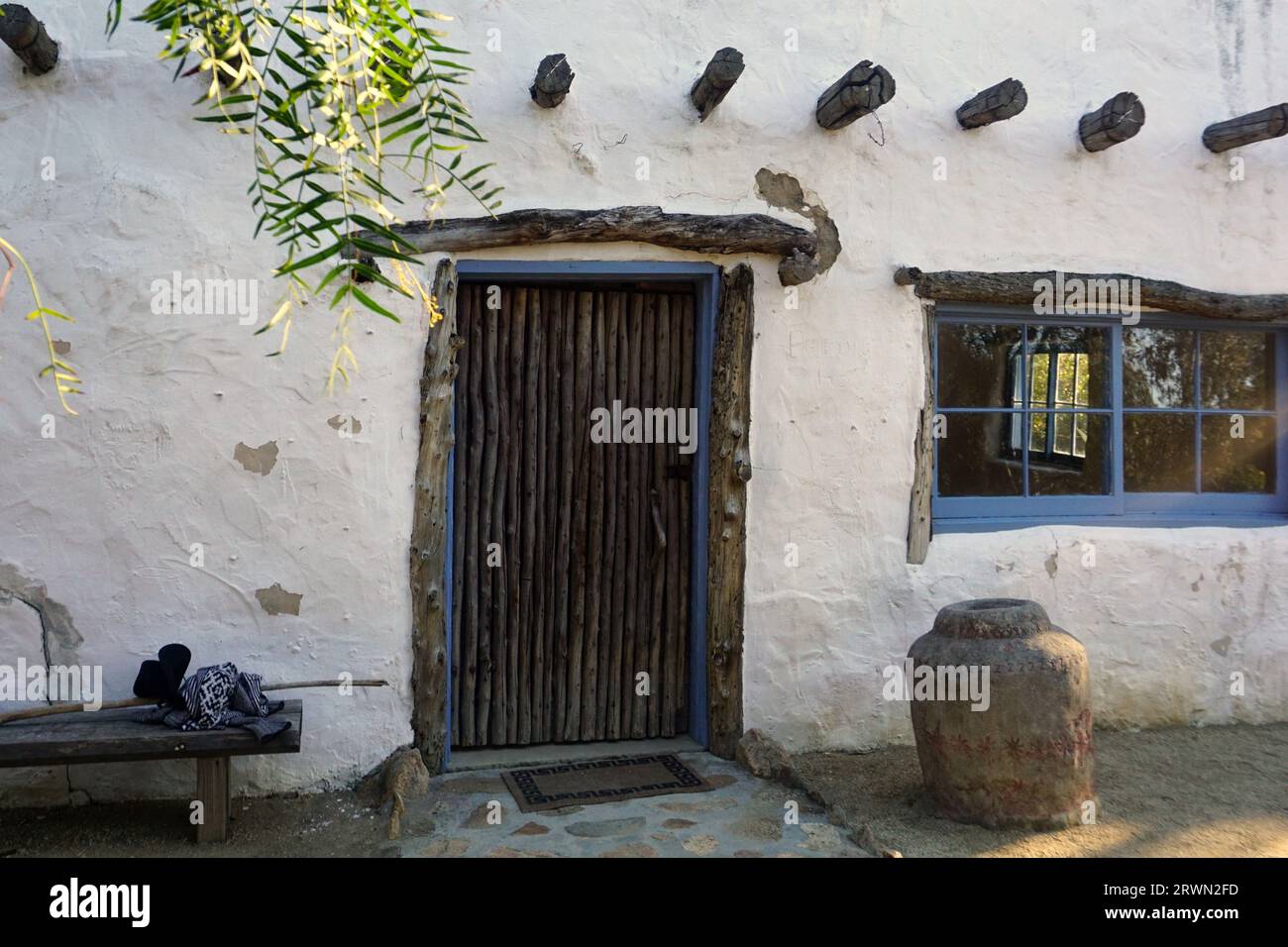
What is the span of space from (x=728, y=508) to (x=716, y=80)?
1.86m

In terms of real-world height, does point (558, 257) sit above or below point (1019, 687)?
above

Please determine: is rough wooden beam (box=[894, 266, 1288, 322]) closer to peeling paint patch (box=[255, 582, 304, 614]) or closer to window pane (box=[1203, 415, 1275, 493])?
window pane (box=[1203, 415, 1275, 493])

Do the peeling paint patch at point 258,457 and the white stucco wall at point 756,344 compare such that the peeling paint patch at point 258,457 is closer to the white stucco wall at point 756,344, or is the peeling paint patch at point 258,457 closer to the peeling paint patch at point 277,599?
the white stucco wall at point 756,344

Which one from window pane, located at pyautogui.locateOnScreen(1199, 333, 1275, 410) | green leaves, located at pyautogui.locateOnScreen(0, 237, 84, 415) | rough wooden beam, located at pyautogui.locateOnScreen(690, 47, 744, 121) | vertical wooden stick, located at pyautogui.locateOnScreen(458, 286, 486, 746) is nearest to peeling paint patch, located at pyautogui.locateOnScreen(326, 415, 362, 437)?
vertical wooden stick, located at pyautogui.locateOnScreen(458, 286, 486, 746)

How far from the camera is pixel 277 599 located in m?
4.38

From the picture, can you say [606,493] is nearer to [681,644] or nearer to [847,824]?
[681,644]

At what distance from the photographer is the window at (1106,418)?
534 cm

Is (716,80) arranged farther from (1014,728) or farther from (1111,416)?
(1014,728)

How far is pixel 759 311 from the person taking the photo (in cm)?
489

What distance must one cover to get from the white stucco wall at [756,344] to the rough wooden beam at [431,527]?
0.07 m

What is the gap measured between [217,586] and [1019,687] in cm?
316

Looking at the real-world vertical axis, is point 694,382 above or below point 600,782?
above

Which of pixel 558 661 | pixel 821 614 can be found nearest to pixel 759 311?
pixel 821 614

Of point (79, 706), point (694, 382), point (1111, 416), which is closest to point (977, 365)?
point (1111, 416)
